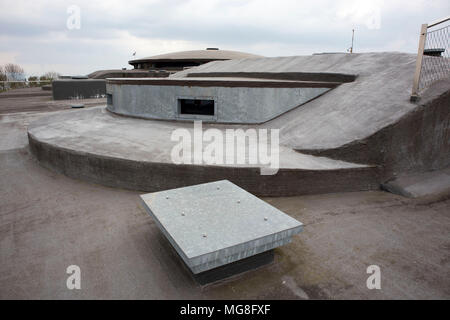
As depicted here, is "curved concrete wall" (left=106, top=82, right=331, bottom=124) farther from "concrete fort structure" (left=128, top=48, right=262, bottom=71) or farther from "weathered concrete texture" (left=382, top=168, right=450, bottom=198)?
"concrete fort structure" (left=128, top=48, right=262, bottom=71)

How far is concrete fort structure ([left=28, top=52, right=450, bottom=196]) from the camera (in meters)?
7.84

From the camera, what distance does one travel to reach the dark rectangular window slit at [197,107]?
12.4 metres

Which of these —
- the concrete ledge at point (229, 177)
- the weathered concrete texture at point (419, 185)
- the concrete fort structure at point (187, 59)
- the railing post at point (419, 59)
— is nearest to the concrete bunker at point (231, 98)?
the railing post at point (419, 59)

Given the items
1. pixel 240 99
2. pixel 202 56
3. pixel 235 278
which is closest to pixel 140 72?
pixel 202 56

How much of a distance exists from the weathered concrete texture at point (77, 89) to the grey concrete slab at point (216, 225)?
102 ft

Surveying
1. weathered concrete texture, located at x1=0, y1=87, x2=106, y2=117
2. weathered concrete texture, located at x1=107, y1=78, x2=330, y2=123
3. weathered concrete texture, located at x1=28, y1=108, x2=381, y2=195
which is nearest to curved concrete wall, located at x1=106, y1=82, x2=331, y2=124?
weathered concrete texture, located at x1=107, y1=78, x2=330, y2=123

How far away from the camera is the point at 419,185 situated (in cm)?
818

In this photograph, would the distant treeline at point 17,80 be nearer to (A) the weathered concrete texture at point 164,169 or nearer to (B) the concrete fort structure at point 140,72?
(B) the concrete fort structure at point 140,72

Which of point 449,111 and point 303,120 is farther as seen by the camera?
point 303,120

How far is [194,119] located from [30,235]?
299 inches
